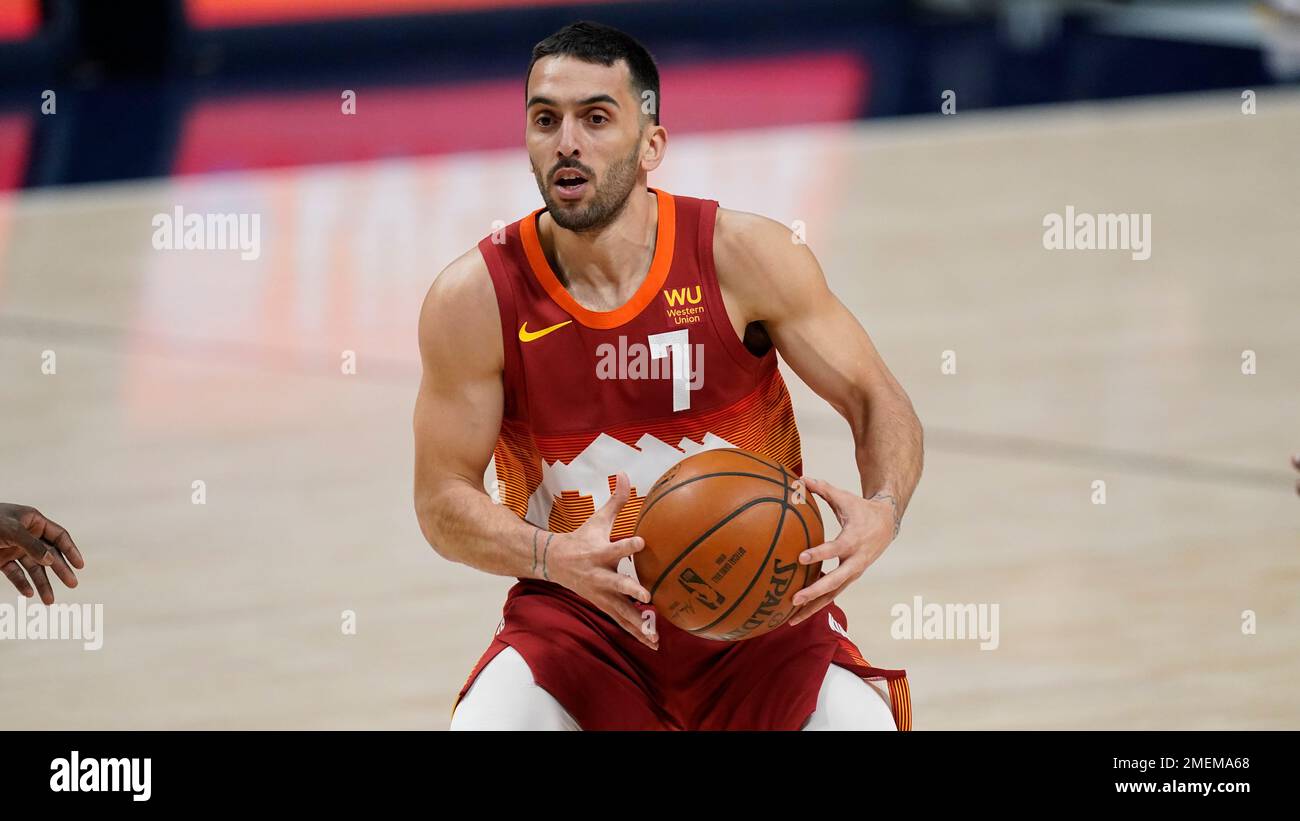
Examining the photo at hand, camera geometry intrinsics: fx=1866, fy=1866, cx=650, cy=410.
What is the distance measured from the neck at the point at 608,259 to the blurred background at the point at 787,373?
6.64 ft

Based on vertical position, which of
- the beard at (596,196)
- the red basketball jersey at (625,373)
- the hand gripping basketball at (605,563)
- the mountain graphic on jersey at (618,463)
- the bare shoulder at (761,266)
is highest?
the beard at (596,196)

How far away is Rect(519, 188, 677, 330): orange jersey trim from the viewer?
416cm

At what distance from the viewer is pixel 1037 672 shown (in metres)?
5.90

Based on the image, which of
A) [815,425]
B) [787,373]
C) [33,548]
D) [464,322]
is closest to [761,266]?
[464,322]

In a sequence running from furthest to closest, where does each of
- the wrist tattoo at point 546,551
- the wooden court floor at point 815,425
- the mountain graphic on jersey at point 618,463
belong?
the wooden court floor at point 815,425
the mountain graphic on jersey at point 618,463
the wrist tattoo at point 546,551

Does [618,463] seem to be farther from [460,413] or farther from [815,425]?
[815,425]

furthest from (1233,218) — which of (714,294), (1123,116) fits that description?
(714,294)

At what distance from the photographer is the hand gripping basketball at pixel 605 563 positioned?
3.72m

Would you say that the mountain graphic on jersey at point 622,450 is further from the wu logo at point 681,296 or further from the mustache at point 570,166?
the mustache at point 570,166

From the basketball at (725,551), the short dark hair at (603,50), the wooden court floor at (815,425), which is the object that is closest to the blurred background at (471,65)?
the wooden court floor at (815,425)

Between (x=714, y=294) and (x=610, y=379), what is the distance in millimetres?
301

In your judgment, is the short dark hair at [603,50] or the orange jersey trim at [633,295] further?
the orange jersey trim at [633,295]

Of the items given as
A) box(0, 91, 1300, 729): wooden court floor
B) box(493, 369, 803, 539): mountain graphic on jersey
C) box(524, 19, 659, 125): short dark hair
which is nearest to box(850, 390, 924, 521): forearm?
box(493, 369, 803, 539): mountain graphic on jersey

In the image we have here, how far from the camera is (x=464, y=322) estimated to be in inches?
164
